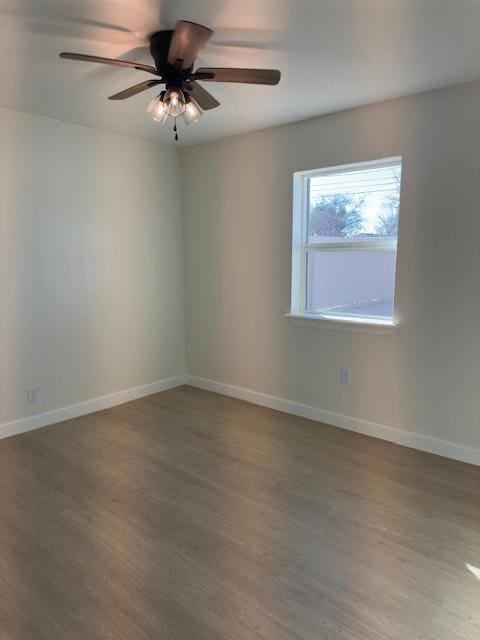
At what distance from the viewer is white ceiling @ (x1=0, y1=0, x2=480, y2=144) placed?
183 centimetres

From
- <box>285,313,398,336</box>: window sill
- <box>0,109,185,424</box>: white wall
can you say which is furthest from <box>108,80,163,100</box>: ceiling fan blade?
<box>285,313,398,336</box>: window sill

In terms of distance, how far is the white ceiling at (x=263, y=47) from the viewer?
1833 millimetres

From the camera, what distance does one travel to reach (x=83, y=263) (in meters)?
3.68

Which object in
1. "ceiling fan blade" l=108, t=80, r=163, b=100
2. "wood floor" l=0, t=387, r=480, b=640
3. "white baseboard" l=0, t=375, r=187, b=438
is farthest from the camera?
"white baseboard" l=0, t=375, r=187, b=438

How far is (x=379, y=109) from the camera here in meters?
3.01

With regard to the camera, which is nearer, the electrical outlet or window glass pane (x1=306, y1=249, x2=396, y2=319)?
window glass pane (x1=306, y1=249, x2=396, y2=319)

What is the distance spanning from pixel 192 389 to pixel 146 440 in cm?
125

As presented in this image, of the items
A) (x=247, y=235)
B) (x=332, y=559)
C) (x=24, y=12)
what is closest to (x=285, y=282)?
(x=247, y=235)

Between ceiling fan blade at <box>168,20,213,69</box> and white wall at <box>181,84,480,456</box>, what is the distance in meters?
1.61

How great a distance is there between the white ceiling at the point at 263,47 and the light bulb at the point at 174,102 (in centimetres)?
27

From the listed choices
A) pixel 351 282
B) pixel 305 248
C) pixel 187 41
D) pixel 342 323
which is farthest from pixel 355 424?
pixel 187 41

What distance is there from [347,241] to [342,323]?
648mm

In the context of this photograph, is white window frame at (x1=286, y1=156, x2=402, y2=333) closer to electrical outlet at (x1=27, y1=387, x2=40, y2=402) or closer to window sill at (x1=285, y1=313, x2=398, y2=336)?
window sill at (x1=285, y1=313, x2=398, y2=336)

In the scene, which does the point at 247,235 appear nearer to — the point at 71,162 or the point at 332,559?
the point at 71,162
